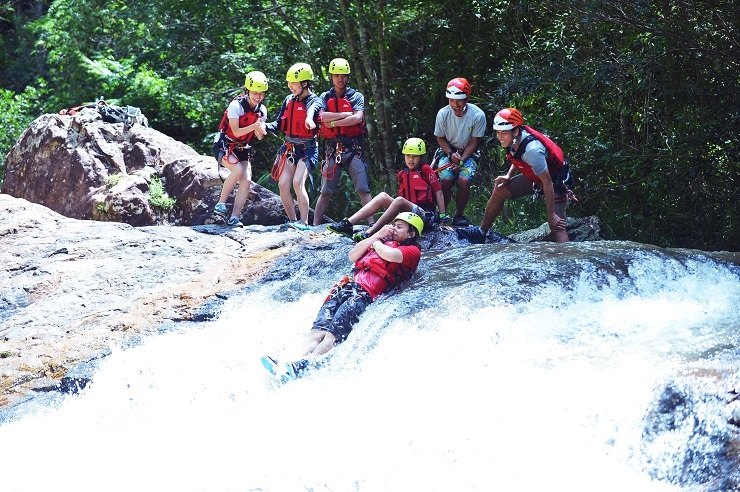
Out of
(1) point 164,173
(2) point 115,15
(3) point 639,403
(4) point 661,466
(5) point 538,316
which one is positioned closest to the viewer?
(4) point 661,466

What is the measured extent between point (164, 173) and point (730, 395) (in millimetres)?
8083

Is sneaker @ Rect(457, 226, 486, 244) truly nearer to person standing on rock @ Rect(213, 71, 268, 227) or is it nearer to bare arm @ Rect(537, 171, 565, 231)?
bare arm @ Rect(537, 171, 565, 231)

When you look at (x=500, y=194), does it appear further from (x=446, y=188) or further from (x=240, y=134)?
(x=240, y=134)

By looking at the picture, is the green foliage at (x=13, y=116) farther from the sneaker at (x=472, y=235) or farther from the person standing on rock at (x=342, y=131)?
the sneaker at (x=472, y=235)

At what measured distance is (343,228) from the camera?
872cm

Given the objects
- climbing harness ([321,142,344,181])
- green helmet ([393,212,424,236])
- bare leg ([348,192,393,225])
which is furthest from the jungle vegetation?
green helmet ([393,212,424,236])

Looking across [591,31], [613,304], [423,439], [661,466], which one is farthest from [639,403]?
[591,31]

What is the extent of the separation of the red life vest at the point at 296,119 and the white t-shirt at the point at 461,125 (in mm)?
1353

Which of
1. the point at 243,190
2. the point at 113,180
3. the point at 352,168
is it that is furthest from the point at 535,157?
the point at 113,180

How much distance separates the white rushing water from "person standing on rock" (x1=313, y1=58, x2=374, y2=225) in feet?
6.90

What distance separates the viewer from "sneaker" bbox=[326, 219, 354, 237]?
8711 millimetres

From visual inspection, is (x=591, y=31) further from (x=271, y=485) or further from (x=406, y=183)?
(x=271, y=485)

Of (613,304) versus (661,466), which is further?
(613,304)

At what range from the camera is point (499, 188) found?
28.0 ft
